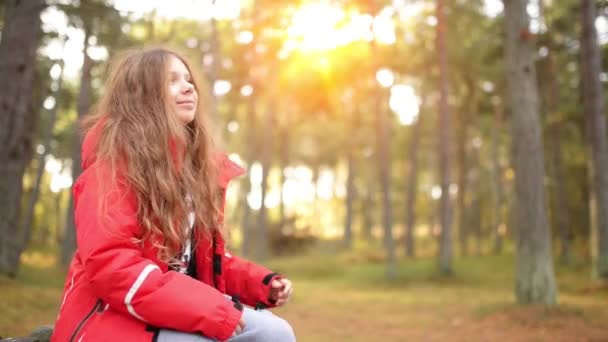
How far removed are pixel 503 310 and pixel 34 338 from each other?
8503mm

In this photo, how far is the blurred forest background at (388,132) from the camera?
9.59 meters

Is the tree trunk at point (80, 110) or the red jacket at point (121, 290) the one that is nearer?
the red jacket at point (121, 290)

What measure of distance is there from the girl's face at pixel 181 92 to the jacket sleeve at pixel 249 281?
0.74 m

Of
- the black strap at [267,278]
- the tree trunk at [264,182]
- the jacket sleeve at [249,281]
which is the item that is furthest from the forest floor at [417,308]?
the tree trunk at [264,182]

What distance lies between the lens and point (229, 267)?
3.06 metres

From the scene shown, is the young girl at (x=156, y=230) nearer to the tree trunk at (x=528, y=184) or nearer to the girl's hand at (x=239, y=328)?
the girl's hand at (x=239, y=328)

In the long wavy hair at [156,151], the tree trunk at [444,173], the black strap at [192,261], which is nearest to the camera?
the long wavy hair at [156,151]

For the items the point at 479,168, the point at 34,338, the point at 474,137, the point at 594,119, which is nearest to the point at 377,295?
the point at 594,119

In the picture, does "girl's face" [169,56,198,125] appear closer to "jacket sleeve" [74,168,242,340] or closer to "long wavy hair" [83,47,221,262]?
"long wavy hair" [83,47,221,262]

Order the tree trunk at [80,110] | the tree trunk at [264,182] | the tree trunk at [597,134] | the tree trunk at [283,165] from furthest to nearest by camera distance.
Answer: the tree trunk at [283,165] → the tree trunk at [264,182] → the tree trunk at [597,134] → the tree trunk at [80,110]

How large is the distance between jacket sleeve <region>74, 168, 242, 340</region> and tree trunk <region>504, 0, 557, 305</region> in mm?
8764

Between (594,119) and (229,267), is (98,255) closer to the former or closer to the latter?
(229,267)

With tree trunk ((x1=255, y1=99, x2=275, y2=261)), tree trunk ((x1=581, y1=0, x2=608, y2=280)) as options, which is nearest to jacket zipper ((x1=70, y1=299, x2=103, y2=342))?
tree trunk ((x1=581, y1=0, x2=608, y2=280))

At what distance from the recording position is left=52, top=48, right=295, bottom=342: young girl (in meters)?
2.39
